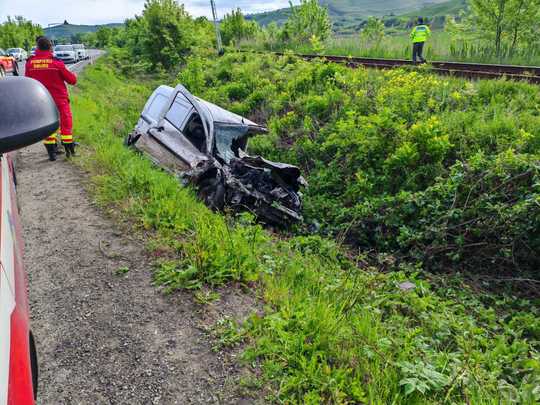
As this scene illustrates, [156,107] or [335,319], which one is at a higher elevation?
[156,107]

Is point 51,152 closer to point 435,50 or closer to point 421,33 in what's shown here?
point 421,33

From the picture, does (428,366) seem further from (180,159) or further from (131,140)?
(131,140)

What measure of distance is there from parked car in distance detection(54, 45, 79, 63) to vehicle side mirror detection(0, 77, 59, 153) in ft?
125

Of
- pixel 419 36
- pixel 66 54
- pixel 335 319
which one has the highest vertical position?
pixel 66 54

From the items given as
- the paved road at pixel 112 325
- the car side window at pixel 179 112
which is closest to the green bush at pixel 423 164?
the paved road at pixel 112 325

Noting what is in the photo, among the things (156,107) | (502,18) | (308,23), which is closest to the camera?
(156,107)

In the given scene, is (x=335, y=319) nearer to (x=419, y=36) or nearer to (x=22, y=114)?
(x=22, y=114)

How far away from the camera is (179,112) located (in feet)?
24.5

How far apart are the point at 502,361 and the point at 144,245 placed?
3.45m

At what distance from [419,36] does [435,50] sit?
2022mm

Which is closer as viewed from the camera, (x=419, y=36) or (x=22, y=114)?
(x=22, y=114)

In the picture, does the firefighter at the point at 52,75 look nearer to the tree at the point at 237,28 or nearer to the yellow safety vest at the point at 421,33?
the yellow safety vest at the point at 421,33

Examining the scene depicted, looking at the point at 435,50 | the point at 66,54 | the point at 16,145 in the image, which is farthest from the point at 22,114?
the point at 66,54

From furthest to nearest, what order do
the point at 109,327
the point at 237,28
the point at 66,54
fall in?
1. the point at 66,54
2. the point at 237,28
3. the point at 109,327
